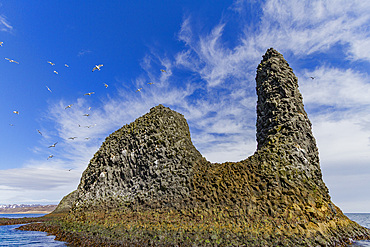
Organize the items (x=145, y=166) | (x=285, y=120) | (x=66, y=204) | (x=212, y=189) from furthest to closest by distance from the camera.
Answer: (x=66, y=204) < (x=145, y=166) < (x=285, y=120) < (x=212, y=189)

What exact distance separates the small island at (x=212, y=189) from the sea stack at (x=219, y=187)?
0.10m

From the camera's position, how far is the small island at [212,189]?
18922 mm

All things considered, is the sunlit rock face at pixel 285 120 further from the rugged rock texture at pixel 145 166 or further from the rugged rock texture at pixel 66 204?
the rugged rock texture at pixel 66 204

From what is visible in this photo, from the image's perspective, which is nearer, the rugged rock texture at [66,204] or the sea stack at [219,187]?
the sea stack at [219,187]

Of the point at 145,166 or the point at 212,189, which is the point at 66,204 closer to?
the point at 145,166

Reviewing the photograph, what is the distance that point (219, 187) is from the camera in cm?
2322

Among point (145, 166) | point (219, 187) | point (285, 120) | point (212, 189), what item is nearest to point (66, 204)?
point (145, 166)

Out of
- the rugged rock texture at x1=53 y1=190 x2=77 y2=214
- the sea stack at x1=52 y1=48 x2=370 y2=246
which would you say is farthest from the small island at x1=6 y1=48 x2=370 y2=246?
the rugged rock texture at x1=53 y1=190 x2=77 y2=214

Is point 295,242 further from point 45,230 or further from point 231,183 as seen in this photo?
point 45,230

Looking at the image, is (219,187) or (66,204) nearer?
(219,187)

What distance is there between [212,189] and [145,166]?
9.19 metres

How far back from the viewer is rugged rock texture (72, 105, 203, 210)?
2502 cm

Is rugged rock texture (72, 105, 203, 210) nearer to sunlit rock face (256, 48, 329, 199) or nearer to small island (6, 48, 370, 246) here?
small island (6, 48, 370, 246)

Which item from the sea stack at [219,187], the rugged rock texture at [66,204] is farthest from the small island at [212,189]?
the rugged rock texture at [66,204]
